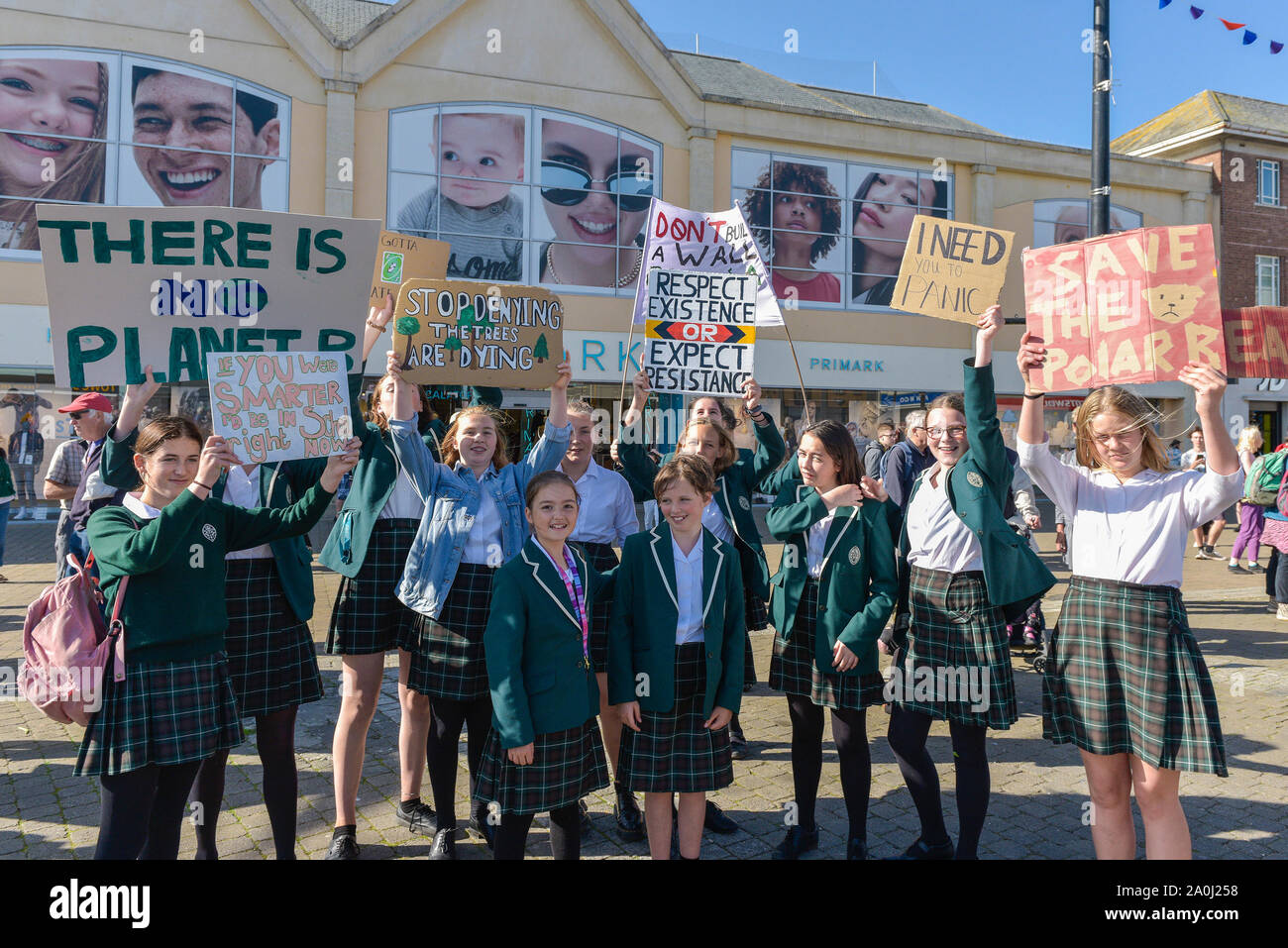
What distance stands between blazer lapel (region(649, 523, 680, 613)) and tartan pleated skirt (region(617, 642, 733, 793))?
0.21 metres

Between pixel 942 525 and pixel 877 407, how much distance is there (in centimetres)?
1923

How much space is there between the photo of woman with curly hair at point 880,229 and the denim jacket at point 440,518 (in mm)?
19115

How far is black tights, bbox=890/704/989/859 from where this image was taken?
3477 millimetres

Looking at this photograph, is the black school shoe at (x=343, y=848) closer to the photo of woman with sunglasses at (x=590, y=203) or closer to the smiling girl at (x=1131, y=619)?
the smiling girl at (x=1131, y=619)

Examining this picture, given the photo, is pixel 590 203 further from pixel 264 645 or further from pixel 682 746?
pixel 682 746

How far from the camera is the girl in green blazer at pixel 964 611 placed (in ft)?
11.3

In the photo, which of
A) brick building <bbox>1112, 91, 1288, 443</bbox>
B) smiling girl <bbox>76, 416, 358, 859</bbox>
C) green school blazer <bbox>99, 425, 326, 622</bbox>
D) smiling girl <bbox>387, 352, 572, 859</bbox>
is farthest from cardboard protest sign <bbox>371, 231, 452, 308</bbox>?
brick building <bbox>1112, 91, 1288, 443</bbox>

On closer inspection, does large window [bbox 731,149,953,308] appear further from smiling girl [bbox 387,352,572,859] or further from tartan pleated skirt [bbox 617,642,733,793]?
tartan pleated skirt [bbox 617,642,733,793]

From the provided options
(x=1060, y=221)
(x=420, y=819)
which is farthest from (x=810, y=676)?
(x=1060, y=221)

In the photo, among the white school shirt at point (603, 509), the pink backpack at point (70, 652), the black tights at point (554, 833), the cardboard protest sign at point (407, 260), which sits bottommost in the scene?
the black tights at point (554, 833)

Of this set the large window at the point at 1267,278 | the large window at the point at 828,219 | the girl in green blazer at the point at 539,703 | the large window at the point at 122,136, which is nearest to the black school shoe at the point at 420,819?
the girl in green blazer at the point at 539,703

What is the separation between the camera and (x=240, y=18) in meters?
17.2
